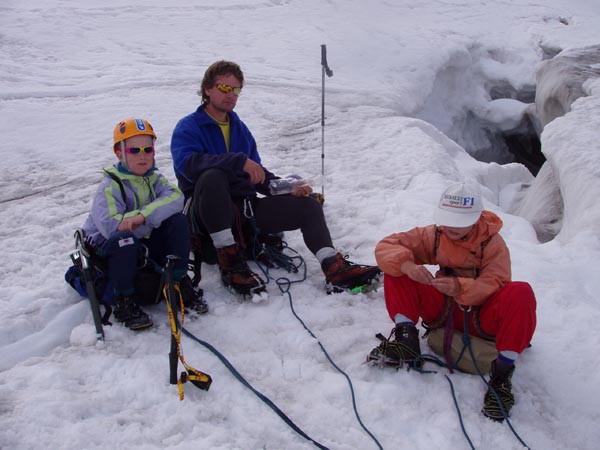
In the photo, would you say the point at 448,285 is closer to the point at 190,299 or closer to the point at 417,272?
the point at 417,272

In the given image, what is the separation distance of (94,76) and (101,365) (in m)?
7.35

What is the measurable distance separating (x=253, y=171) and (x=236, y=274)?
72cm

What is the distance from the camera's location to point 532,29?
14.8 m

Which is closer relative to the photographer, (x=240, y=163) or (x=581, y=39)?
(x=240, y=163)

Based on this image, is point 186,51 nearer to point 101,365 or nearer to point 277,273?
point 277,273

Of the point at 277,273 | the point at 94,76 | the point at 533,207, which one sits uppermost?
the point at 94,76

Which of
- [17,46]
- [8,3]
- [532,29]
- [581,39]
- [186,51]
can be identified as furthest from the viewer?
[532,29]

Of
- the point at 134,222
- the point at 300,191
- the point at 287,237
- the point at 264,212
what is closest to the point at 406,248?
the point at 300,191

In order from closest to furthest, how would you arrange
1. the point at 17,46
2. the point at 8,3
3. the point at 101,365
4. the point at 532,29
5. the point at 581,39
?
the point at 101,365, the point at 17,46, the point at 8,3, the point at 581,39, the point at 532,29

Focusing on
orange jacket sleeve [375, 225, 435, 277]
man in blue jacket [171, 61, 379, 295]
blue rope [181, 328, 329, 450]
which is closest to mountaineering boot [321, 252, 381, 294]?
man in blue jacket [171, 61, 379, 295]

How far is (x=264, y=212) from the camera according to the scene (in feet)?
12.1

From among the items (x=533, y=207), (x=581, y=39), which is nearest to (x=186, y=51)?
(x=533, y=207)

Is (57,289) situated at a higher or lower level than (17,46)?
lower

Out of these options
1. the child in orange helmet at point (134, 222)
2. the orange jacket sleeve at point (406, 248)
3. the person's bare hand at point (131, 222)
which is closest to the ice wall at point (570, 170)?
the orange jacket sleeve at point (406, 248)
